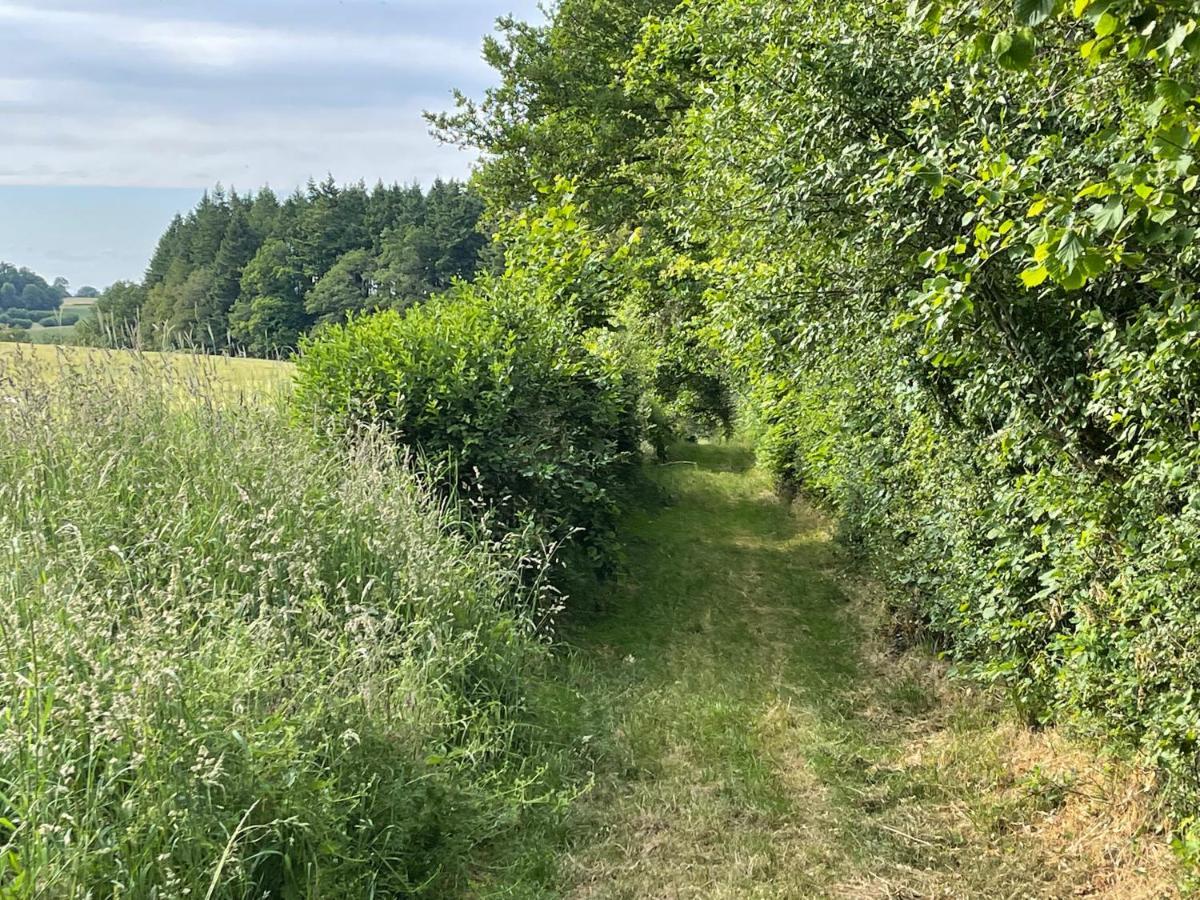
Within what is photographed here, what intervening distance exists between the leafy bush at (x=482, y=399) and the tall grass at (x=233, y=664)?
2.17ft

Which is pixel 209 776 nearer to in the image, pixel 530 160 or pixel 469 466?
pixel 469 466

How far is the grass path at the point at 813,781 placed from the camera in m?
3.17

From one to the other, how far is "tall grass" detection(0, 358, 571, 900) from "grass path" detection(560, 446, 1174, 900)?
1.80 ft

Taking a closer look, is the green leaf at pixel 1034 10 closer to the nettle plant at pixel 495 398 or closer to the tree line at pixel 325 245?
the nettle plant at pixel 495 398

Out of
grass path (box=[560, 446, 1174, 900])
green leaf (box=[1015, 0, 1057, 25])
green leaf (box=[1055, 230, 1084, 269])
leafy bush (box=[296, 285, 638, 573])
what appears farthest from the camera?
leafy bush (box=[296, 285, 638, 573])

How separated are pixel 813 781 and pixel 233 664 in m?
2.96

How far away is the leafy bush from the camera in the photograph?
5660 millimetres

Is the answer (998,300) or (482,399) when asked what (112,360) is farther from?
(998,300)

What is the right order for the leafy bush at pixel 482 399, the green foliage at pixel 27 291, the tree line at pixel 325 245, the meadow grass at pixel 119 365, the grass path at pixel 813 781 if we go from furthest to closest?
the tree line at pixel 325 245, the green foliage at pixel 27 291, the leafy bush at pixel 482 399, the meadow grass at pixel 119 365, the grass path at pixel 813 781

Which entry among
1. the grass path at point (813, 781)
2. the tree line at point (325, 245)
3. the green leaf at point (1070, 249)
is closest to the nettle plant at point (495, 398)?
the grass path at point (813, 781)

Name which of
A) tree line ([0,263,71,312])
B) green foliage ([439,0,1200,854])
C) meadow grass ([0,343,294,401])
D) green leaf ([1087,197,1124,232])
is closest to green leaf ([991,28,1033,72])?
green foliage ([439,0,1200,854])

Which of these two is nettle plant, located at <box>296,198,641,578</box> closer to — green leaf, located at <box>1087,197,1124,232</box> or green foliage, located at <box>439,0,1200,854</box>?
green foliage, located at <box>439,0,1200,854</box>

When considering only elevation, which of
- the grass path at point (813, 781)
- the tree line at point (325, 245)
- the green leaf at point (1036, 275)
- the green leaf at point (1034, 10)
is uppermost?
the tree line at point (325, 245)

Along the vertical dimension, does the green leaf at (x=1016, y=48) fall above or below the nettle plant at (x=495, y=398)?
above
